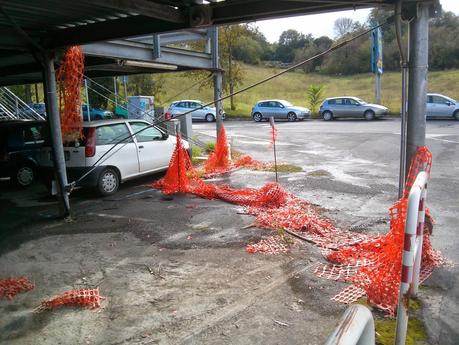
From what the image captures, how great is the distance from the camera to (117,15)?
7043 millimetres

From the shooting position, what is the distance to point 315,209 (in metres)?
8.02

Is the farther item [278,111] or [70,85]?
[278,111]

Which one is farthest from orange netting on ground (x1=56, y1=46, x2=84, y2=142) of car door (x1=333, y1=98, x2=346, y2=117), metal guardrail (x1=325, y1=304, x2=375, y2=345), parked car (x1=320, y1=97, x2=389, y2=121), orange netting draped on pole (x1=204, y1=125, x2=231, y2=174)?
car door (x1=333, y1=98, x2=346, y2=117)

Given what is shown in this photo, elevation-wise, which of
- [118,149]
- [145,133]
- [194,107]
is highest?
[194,107]

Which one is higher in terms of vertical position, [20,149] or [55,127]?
[55,127]

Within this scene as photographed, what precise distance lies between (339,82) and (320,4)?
5166 centimetres

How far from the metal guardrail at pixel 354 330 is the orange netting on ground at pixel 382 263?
102 inches

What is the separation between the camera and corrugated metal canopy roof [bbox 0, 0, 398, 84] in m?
5.96

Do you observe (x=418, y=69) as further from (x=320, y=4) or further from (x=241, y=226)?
(x=241, y=226)

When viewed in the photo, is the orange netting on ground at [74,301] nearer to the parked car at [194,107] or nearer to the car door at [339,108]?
Answer: the car door at [339,108]

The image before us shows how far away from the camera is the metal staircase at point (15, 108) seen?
2018cm

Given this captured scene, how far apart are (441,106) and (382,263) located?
24948 mm

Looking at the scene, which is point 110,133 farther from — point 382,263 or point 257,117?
point 257,117

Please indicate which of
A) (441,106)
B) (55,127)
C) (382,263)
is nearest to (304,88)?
(441,106)
